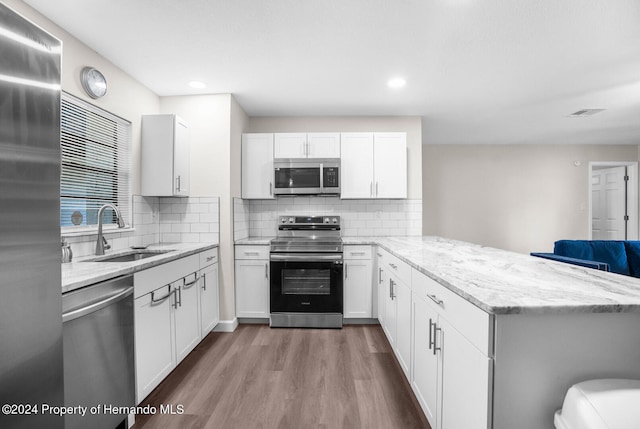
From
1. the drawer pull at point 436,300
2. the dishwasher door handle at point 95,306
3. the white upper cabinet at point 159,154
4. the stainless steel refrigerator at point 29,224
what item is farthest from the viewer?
the white upper cabinet at point 159,154

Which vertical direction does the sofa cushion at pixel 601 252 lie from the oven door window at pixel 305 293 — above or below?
above

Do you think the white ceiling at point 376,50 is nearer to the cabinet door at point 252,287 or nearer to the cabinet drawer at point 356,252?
the cabinet drawer at point 356,252

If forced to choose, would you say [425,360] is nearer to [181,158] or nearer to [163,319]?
[163,319]

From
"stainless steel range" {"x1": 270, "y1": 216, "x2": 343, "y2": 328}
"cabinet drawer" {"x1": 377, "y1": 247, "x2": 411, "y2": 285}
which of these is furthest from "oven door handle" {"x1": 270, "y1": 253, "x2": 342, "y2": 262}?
"cabinet drawer" {"x1": 377, "y1": 247, "x2": 411, "y2": 285}

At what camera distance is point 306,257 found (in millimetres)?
3172

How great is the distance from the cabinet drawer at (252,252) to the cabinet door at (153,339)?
1.10m

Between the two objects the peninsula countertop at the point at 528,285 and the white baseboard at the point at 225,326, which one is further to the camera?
the white baseboard at the point at 225,326

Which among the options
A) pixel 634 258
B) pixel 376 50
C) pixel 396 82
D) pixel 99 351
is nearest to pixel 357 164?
pixel 396 82

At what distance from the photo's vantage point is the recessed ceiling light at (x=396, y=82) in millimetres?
2812

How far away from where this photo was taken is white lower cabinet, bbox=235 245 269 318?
326 centimetres

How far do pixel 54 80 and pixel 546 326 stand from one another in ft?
5.74

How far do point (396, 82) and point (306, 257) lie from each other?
6.37 ft

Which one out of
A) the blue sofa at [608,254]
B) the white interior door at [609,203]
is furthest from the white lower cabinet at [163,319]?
the white interior door at [609,203]

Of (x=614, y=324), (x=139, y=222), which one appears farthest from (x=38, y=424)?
(x=139, y=222)
